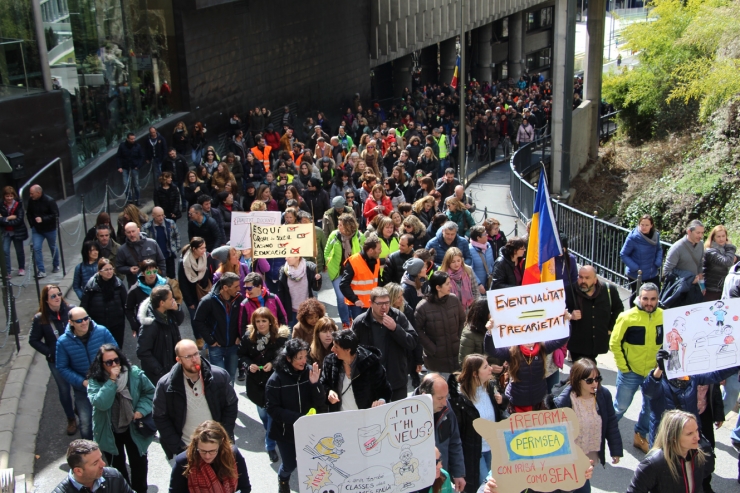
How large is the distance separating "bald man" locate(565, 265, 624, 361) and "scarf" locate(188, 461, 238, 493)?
410 cm

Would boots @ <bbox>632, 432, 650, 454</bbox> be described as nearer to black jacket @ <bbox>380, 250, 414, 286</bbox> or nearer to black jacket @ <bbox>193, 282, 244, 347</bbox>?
black jacket @ <bbox>380, 250, 414, 286</bbox>

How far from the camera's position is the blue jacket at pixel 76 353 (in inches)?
303

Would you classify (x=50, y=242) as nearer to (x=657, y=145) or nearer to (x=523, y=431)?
(x=523, y=431)

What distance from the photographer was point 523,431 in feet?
19.2

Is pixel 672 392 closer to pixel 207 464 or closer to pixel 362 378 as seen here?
pixel 362 378

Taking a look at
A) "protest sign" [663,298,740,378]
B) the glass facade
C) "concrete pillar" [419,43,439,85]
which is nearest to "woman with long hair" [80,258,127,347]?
"protest sign" [663,298,740,378]

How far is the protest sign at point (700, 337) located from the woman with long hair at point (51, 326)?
18.0ft

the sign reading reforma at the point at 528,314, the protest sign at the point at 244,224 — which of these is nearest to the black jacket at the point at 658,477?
the sign reading reforma at the point at 528,314

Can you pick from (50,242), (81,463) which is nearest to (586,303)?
(81,463)

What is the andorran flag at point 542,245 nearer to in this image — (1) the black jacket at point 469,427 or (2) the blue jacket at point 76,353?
(1) the black jacket at point 469,427

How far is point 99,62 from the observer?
20391 millimetres

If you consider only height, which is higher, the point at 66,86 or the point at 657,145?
the point at 66,86

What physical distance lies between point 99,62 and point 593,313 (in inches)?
607

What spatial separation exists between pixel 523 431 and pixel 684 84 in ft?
76.0
